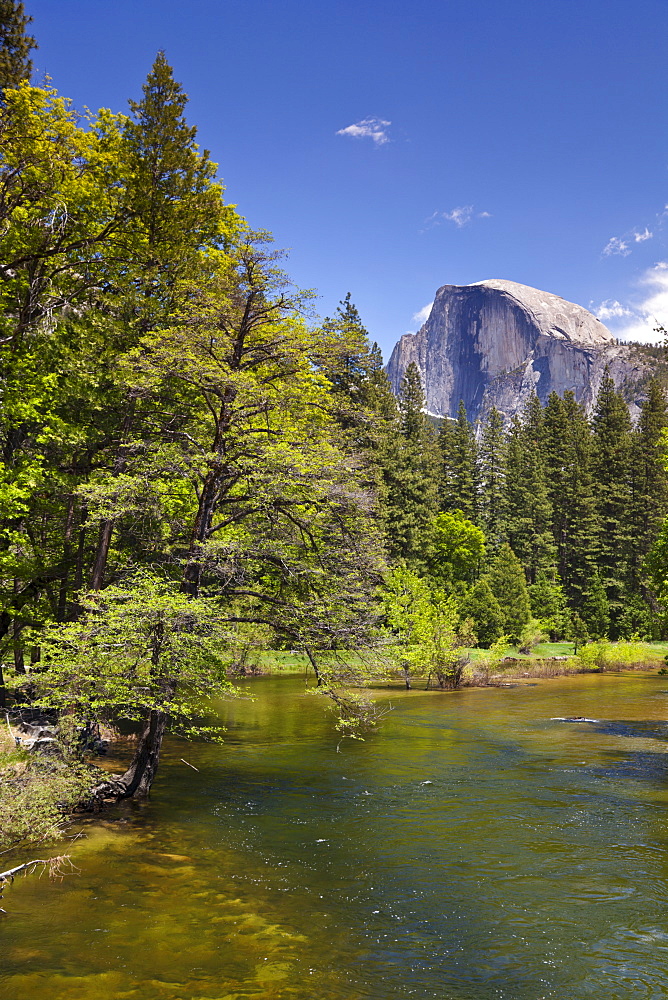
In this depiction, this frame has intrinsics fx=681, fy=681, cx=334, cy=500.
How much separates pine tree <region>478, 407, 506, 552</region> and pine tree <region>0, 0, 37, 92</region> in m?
58.1

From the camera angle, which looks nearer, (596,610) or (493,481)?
(596,610)

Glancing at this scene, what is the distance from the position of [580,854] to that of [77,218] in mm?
18995

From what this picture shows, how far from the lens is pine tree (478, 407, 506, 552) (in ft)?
242

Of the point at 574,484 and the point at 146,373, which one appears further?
the point at 574,484

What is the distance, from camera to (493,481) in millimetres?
78250

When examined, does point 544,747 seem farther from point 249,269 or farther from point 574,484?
point 574,484

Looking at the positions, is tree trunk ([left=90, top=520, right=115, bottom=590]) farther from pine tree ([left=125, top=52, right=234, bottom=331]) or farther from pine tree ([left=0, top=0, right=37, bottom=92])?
pine tree ([left=0, top=0, right=37, bottom=92])

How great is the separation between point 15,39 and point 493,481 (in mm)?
64219

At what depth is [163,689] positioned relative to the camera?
1286cm

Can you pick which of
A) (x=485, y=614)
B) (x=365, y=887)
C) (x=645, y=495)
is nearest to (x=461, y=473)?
(x=645, y=495)

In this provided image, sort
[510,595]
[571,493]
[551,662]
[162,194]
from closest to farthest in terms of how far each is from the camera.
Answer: [162,194] → [551,662] → [510,595] → [571,493]

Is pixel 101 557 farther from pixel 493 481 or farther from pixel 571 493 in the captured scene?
pixel 493 481

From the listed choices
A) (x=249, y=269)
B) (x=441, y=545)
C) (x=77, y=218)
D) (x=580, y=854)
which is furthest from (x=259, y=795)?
(x=441, y=545)

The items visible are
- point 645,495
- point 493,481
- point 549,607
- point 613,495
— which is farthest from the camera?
point 493,481
